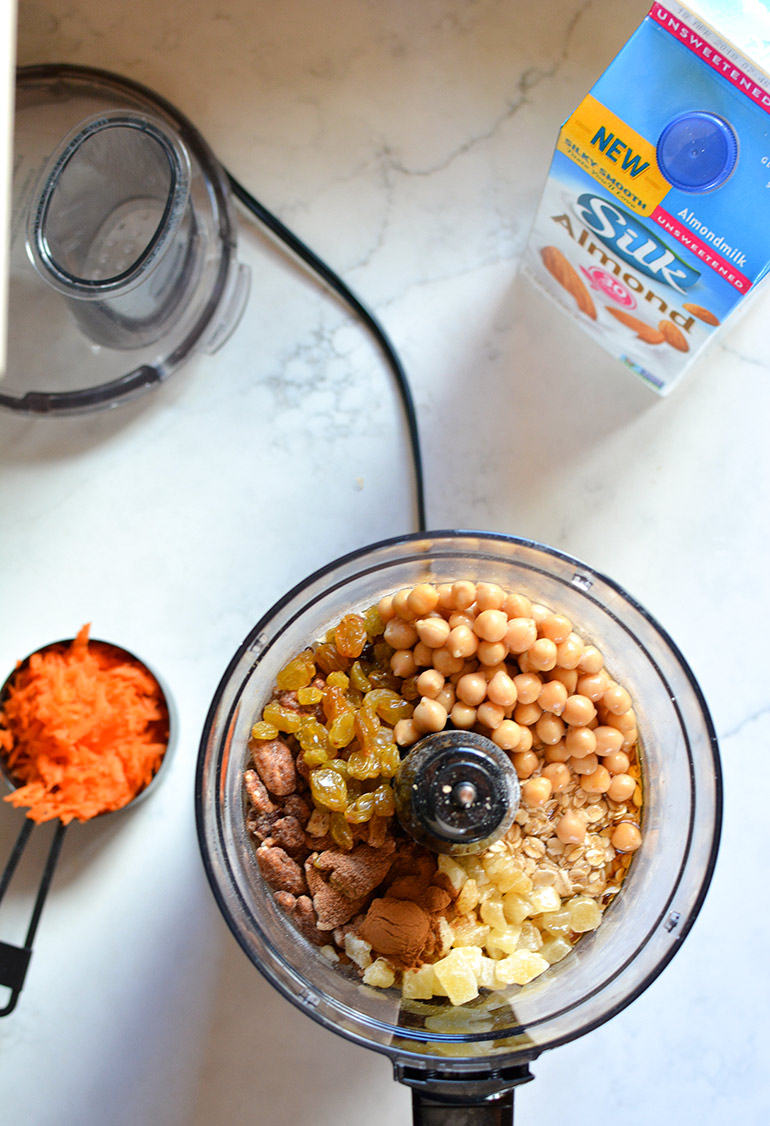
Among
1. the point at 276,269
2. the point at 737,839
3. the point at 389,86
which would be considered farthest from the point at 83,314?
the point at 737,839

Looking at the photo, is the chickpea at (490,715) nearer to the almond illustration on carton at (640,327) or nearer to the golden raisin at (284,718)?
the golden raisin at (284,718)

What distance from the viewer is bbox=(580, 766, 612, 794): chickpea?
2.54 feet

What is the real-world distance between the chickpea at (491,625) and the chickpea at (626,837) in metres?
0.20

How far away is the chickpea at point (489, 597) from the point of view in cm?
78

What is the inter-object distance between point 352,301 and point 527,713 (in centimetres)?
53

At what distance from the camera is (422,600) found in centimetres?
77

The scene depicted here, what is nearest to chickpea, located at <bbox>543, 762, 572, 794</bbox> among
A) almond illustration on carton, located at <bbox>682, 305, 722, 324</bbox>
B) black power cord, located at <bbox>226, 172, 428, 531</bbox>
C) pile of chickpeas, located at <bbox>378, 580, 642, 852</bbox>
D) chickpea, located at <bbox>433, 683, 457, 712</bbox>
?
pile of chickpeas, located at <bbox>378, 580, 642, 852</bbox>

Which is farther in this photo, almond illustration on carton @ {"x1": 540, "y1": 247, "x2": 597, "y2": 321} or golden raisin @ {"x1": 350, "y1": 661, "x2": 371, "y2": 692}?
almond illustration on carton @ {"x1": 540, "y1": 247, "x2": 597, "y2": 321}

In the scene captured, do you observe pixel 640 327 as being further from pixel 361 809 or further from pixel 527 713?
pixel 361 809

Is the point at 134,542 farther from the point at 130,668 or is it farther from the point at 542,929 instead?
the point at 542,929

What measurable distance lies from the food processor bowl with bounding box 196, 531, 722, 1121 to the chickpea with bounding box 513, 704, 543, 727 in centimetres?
10

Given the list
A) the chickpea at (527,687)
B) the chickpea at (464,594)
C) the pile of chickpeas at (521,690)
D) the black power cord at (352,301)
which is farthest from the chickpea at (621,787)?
the black power cord at (352,301)

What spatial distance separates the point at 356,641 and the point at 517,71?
2.36 ft

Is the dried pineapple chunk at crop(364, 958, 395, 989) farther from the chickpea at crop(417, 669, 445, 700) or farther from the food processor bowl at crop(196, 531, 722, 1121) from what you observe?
the chickpea at crop(417, 669, 445, 700)
